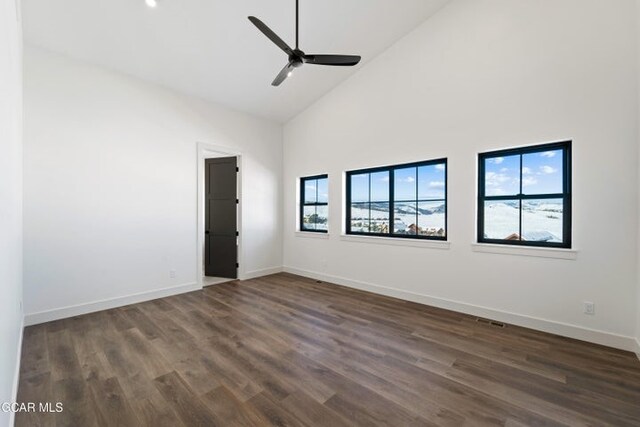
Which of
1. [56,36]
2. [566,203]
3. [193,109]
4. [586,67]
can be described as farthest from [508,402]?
[56,36]

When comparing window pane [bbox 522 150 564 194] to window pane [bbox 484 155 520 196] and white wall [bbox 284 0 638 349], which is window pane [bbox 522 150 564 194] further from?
white wall [bbox 284 0 638 349]

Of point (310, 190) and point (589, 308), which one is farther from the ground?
point (310, 190)

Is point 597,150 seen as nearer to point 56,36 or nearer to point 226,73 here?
point 226,73

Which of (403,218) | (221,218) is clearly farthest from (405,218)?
(221,218)

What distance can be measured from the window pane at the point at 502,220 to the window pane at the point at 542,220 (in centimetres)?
8

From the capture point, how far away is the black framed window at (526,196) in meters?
2.98

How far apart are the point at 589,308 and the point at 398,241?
7.04 feet

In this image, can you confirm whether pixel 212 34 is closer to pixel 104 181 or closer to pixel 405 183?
→ pixel 104 181

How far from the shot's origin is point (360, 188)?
15.8 ft

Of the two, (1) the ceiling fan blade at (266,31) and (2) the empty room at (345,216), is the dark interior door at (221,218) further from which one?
(1) the ceiling fan blade at (266,31)

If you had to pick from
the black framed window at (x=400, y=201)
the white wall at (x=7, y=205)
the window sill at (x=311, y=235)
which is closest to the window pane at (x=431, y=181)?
the black framed window at (x=400, y=201)

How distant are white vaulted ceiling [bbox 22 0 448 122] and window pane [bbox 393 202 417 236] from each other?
8.13 ft

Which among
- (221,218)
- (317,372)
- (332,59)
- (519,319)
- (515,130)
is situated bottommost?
(317,372)

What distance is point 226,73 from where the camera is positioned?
4.14 m
